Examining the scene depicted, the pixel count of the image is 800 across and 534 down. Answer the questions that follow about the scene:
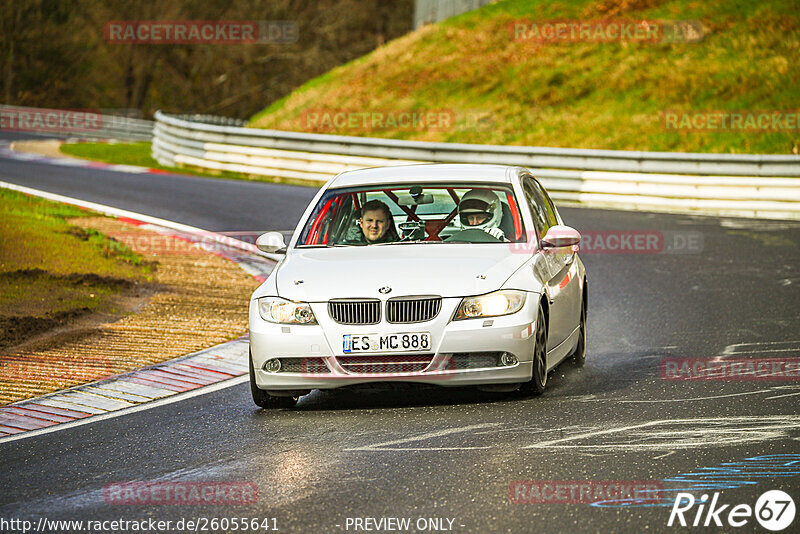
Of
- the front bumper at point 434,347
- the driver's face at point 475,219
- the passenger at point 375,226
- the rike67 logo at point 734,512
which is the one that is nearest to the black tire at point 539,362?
the front bumper at point 434,347

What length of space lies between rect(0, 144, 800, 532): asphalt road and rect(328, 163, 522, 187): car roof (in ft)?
5.16

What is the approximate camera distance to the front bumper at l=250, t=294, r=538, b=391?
7762 mm

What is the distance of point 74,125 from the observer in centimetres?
4731

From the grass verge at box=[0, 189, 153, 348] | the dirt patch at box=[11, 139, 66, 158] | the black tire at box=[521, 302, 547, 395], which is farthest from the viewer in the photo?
the dirt patch at box=[11, 139, 66, 158]

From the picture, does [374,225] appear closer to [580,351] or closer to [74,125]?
[580,351]

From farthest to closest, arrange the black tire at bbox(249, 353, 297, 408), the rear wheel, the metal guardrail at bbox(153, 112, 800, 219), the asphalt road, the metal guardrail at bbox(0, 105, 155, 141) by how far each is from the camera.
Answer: the metal guardrail at bbox(0, 105, 155, 141) < the metal guardrail at bbox(153, 112, 800, 219) < the rear wheel < the black tire at bbox(249, 353, 297, 408) < the asphalt road

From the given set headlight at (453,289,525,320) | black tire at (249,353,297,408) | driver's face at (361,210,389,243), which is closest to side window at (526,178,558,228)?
driver's face at (361,210,389,243)

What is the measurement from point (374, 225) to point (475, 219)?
75 cm

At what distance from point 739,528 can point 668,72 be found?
2641 centimetres

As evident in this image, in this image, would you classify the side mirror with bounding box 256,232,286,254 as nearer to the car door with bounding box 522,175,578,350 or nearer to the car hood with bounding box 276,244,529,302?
the car hood with bounding box 276,244,529,302

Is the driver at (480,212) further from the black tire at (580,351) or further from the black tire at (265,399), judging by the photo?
the black tire at (265,399)

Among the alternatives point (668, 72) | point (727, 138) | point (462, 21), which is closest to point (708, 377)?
Result: point (727, 138)

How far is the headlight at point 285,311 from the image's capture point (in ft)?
26.1

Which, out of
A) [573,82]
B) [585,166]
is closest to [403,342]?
[585,166]
